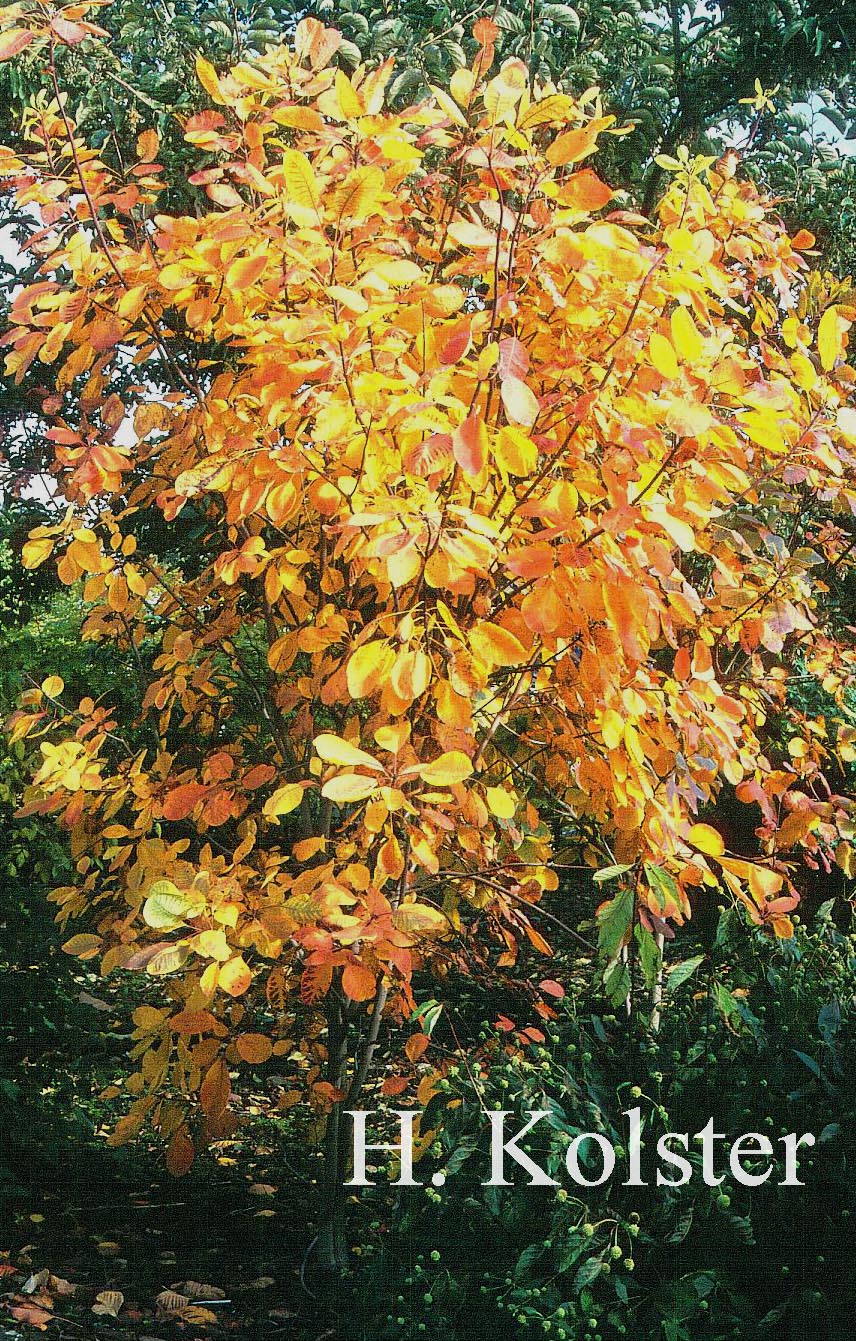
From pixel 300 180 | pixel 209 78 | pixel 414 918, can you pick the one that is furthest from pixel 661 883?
pixel 209 78

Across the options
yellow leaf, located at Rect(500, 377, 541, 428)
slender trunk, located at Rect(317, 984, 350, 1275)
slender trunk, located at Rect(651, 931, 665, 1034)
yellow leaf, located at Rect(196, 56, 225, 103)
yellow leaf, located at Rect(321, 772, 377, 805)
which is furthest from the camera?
slender trunk, located at Rect(317, 984, 350, 1275)

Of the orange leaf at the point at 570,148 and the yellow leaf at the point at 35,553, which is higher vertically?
the orange leaf at the point at 570,148

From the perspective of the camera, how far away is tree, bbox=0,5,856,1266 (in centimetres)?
150

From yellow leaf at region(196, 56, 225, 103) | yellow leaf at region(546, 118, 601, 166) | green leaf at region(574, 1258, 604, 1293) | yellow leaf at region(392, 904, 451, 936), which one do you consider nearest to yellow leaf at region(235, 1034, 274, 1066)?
→ yellow leaf at region(392, 904, 451, 936)

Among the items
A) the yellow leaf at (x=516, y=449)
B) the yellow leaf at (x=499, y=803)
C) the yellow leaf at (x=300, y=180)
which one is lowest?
the yellow leaf at (x=499, y=803)

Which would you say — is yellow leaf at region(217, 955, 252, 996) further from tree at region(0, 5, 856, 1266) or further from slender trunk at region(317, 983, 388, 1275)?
slender trunk at region(317, 983, 388, 1275)

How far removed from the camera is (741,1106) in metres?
1.89

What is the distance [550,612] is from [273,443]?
728 millimetres

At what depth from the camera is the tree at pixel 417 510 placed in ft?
4.93

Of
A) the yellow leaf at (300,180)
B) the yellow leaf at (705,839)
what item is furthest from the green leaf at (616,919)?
the yellow leaf at (300,180)

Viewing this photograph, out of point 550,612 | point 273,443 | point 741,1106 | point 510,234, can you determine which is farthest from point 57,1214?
point 510,234

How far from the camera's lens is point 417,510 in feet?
4.83

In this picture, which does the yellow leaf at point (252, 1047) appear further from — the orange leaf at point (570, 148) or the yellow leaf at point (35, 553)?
Answer: the orange leaf at point (570, 148)

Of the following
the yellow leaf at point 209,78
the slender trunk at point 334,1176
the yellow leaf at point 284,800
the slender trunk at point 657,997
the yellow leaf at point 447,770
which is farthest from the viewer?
the slender trunk at point 334,1176
